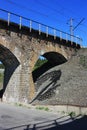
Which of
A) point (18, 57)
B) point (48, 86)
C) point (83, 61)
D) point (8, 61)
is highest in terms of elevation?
point (83, 61)

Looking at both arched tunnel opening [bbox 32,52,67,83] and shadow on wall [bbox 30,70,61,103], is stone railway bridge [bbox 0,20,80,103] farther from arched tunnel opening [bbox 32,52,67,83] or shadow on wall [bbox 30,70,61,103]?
arched tunnel opening [bbox 32,52,67,83]

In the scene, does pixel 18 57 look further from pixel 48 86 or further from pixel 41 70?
pixel 41 70

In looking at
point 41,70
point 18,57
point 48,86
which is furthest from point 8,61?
point 41,70

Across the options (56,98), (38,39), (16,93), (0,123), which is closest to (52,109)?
(56,98)

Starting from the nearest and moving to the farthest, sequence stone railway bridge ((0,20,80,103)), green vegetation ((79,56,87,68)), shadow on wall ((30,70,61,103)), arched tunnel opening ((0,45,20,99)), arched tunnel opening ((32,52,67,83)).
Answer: shadow on wall ((30,70,61,103)) < stone railway bridge ((0,20,80,103)) < arched tunnel opening ((0,45,20,99)) < green vegetation ((79,56,87,68)) < arched tunnel opening ((32,52,67,83))

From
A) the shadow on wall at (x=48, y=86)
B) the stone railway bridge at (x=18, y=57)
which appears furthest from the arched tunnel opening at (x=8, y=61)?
the shadow on wall at (x=48, y=86)

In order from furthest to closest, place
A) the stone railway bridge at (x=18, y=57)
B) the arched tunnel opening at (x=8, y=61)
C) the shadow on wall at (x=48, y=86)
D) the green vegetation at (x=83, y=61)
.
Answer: the green vegetation at (x=83, y=61), the arched tunnel opening at (x=8, y=61), the stone railway bridge at (x=18, y=57), the shadow on wall at (x=48, y=86)

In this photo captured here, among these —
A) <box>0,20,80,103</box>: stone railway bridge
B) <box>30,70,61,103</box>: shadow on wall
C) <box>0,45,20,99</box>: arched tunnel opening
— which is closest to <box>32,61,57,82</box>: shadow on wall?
<box>30,70,61,103</box>: shadow on wall

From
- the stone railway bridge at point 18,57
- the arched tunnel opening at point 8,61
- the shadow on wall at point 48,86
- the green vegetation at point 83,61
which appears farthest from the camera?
the green vegetation at point 83,61

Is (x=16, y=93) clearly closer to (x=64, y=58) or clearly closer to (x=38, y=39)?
(x=38, y=39)

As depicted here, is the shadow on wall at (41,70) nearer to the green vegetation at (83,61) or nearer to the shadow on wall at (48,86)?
the shadow on wall at (48,86)

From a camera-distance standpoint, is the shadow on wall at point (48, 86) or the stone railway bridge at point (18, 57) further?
the stone railway bridge at point (18, 57)

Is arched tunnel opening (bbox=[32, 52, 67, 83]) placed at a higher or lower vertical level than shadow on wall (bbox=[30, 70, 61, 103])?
higher

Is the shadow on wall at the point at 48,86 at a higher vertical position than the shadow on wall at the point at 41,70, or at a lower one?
lower
